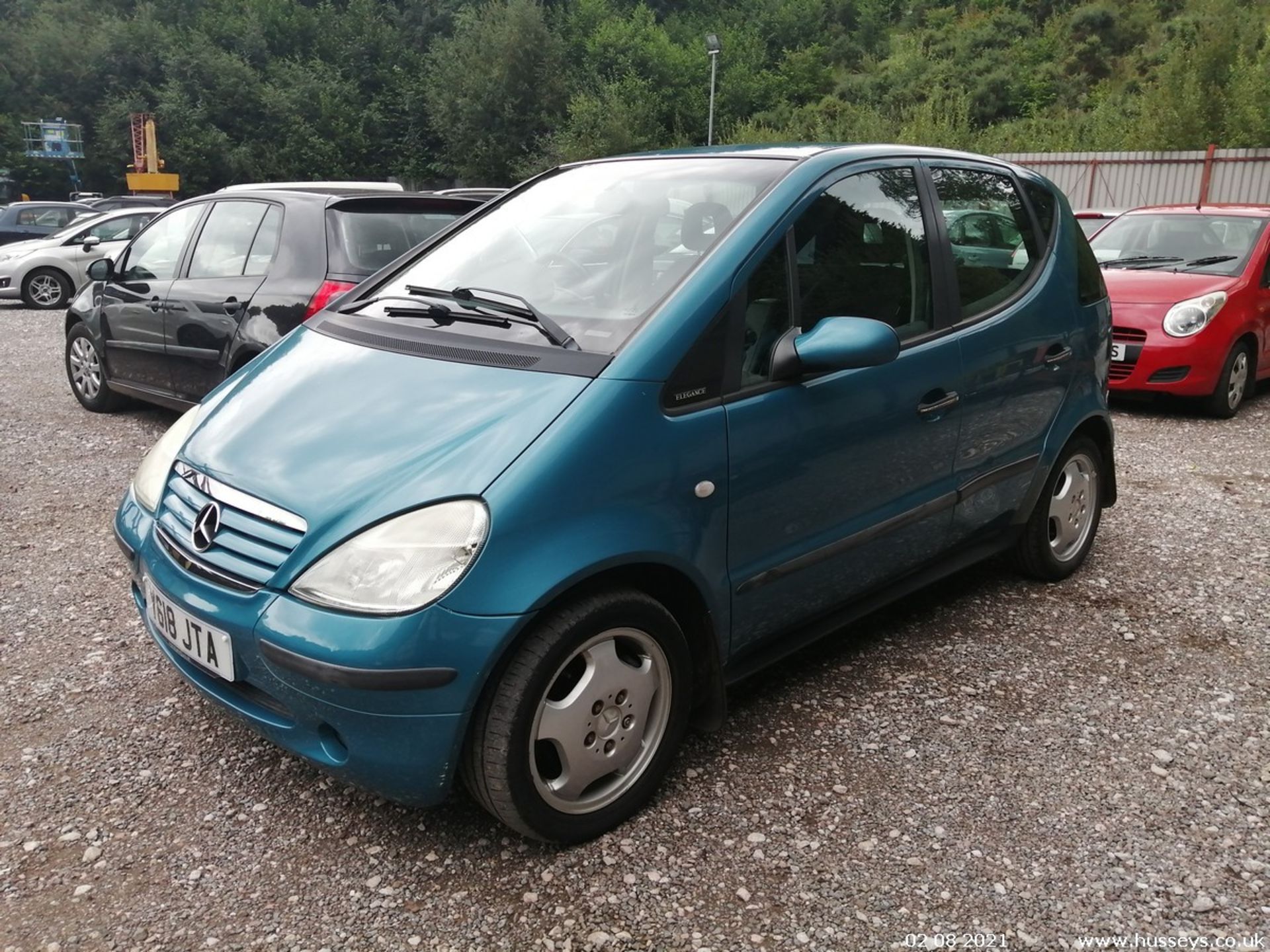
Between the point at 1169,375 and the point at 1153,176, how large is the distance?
53.0ft

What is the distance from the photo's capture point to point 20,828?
2.52 m

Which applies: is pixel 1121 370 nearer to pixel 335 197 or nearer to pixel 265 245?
pixel 335 197

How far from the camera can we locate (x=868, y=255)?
3049 millimetres

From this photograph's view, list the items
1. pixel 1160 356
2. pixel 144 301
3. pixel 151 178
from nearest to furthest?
pixel 144 301
pixel 1160 356
pixel 151 178

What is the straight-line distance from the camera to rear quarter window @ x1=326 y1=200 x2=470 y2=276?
5512mm

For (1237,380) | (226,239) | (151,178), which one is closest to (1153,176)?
(1237,380)

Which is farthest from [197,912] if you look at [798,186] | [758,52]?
[758,52]

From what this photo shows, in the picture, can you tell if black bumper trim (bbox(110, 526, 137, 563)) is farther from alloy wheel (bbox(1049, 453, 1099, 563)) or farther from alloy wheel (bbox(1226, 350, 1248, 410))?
alloy wheel (bbox(1226, 350, 1248, 410))

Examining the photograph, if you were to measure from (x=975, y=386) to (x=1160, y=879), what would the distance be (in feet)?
5.18

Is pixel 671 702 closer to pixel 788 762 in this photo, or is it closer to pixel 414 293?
pixel 788 762

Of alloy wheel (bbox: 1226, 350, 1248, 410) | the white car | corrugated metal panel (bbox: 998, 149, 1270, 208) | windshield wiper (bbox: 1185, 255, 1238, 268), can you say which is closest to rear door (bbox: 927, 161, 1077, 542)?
alloy wheel (bbox: 1226, 350, 1248, 410)

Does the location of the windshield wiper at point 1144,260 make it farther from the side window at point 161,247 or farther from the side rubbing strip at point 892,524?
the side window at point 161,247

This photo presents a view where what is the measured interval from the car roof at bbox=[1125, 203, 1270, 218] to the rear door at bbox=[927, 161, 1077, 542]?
5.30 meters

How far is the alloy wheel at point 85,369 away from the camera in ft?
23.7
